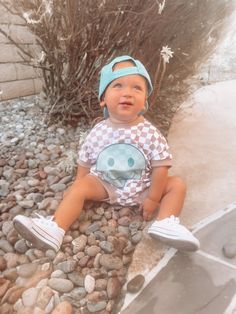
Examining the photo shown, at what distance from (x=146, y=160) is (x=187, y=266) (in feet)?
1.92

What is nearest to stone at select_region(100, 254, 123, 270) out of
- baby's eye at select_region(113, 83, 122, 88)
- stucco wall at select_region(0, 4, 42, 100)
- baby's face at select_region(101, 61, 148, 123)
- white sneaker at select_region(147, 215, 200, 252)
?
white sneaker at select_region(147, 215, 200, 252)

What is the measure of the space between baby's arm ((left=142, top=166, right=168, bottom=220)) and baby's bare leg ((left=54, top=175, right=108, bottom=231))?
0.77ft

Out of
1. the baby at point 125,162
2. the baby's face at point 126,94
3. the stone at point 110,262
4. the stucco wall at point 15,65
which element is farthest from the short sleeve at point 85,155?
the stucco wall at point 15,65

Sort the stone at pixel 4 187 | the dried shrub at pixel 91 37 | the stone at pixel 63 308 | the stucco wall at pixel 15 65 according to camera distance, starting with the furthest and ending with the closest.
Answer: the stucco wall at pixel 15 65
the dried shrub at pixel 91 37
the stone at pixel 4 187
the stone at pixel 63 308

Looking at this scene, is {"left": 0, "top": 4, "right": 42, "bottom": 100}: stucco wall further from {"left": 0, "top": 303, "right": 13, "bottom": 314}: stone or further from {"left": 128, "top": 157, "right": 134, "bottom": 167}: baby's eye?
{"left": 0, "top": 303, "right": 13, "bottom": 314}: stone

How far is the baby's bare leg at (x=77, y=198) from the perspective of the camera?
6.35ft

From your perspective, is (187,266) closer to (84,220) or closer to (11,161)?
(84,220)

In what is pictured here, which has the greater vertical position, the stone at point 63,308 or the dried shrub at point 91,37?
the dried shrub at point 91,37

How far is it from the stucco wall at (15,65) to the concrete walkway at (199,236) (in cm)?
150

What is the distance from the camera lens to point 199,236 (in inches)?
78.9

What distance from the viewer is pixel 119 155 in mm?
2092

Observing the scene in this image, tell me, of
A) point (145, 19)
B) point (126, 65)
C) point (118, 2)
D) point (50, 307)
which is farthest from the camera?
point (145, 19)

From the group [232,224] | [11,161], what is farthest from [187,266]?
[11,161]

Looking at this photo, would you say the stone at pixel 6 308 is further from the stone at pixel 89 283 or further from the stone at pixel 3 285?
the stone at pixel 89 283
